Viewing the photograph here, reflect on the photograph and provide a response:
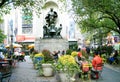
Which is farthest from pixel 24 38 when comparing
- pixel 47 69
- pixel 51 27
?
pixel 47 69

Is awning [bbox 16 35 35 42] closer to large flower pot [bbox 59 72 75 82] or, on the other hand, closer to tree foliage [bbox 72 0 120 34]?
tree foliage [bbox 72 0 120 34]

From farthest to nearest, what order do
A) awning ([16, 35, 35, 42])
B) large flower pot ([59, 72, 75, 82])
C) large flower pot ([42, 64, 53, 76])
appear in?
awning ([16, 35, 35, 42]), large flower pot ([42, 64, 53, 76]), large flower pot ([59, 72, 75, 82])

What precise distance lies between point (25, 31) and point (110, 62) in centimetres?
5608

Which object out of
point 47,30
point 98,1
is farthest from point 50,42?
point 98,1

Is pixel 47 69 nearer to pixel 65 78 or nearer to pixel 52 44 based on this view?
pixel 65 78

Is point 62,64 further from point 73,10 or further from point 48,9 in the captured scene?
point 48,9

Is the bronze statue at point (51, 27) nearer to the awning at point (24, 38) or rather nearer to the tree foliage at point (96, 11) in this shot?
the tree foliage at point (96, 11)

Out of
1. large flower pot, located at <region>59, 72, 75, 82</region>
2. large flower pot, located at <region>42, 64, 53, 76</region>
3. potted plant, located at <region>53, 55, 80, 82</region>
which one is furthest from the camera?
large flower pot, located at <region>42, 64, 53, 76</region>

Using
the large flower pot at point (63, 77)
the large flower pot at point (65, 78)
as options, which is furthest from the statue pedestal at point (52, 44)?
the large flower pot at point (63, 77)

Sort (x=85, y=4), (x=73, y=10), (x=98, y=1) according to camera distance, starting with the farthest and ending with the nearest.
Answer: (x=73, y=10) < (x=85, y=4) < (x=98, y=1)

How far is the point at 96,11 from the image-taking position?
118 feet

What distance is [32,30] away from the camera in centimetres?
9031

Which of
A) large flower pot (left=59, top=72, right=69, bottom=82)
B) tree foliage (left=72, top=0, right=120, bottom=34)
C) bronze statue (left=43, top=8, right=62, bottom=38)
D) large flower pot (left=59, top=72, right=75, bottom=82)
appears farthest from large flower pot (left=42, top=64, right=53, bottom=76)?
bronze statue (left=43, top=8, right=62, bottom=38)

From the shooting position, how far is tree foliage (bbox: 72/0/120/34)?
106 feet
